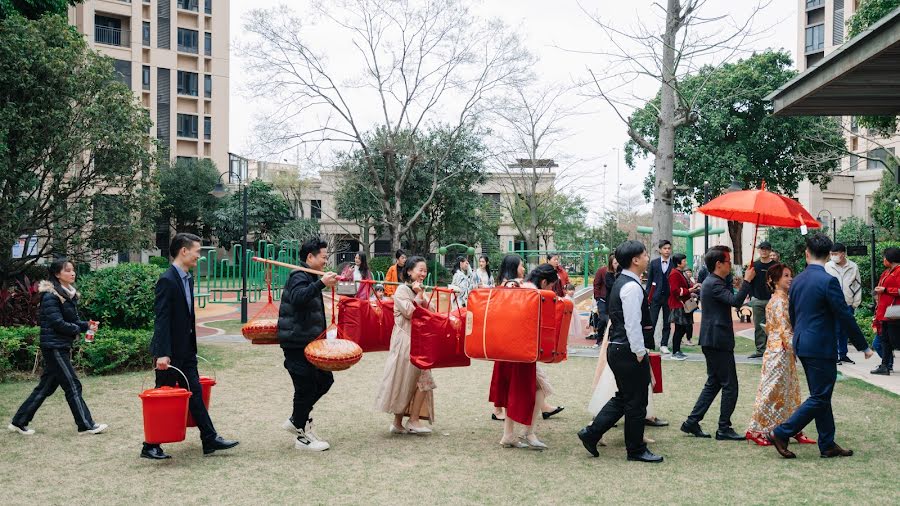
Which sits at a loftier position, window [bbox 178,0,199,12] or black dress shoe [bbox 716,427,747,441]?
window [bbox 178,0,199,12]

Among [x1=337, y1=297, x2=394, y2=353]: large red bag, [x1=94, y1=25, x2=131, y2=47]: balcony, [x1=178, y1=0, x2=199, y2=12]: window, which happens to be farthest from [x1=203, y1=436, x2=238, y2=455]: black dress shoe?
[x1=178, y1=0, x2=199, y2=12]: window

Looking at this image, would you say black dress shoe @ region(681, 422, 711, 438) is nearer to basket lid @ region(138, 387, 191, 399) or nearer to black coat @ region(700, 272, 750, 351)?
black coat @ region(700, 272, 750, 351)

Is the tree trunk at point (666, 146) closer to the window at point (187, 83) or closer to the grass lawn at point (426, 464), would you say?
the grass lawn at point (426, 464)

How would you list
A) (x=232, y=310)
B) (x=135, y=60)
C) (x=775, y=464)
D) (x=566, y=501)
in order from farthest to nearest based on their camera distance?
(x=135, y=60) < (x=232, y=310) < (x=775, y=464) < (x=566, y=501)

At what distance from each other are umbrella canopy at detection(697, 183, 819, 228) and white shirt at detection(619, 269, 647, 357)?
7.34 ft

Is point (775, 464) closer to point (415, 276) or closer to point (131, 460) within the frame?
point (415, 276)

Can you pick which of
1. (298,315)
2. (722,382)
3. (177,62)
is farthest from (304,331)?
(177,62)

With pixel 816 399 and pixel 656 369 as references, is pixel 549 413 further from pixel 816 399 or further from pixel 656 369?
pixel 816 399

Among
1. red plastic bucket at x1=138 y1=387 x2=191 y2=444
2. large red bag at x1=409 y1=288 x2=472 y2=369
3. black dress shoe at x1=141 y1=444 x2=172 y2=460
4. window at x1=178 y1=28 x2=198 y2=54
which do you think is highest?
window at x1=178 y1=28 x2=198 y2=54

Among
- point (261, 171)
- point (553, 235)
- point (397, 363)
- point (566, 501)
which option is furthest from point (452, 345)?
point (261, 171)

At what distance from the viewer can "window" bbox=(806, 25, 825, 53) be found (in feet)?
145

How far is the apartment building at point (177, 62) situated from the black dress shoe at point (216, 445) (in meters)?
40.9

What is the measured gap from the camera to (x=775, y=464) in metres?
6.07

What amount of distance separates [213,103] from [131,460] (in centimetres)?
4598
